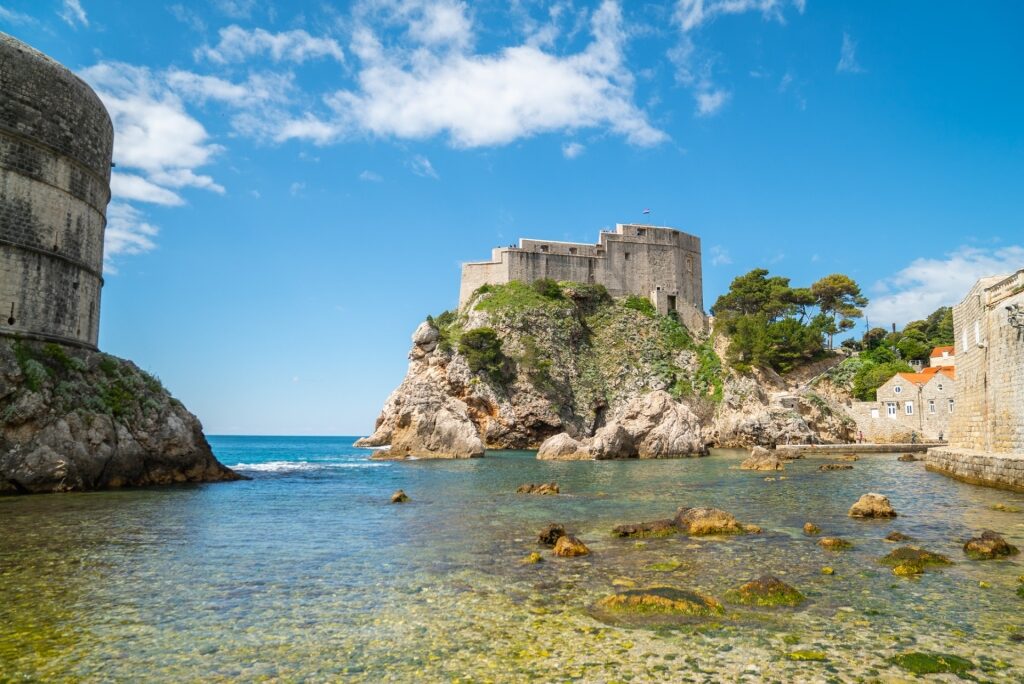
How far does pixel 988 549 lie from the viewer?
10.5 meters

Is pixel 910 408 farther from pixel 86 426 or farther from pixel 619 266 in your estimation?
pixel 86 426

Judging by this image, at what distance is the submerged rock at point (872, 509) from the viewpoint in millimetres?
15281

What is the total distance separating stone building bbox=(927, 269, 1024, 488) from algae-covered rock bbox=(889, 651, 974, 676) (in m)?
17.0

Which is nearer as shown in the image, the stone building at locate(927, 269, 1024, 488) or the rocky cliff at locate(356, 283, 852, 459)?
the stone building at locate(927, 269, 1024, 488)

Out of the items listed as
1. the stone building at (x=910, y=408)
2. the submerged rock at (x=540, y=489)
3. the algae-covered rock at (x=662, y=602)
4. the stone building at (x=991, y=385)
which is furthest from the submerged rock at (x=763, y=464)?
the algae-covered rock at (x=662, y=602)

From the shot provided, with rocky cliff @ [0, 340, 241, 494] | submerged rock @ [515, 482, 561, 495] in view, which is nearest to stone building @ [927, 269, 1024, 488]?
submerged rock @ [515, 482, 561, 495]

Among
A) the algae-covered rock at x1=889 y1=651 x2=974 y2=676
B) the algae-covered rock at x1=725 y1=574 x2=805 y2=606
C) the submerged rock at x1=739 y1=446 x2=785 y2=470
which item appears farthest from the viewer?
the submerged rock at x1=739 y1=446 x2=785 y2=470

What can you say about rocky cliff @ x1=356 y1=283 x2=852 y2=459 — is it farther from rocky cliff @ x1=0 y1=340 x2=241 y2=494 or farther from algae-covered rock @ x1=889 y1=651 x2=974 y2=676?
algae-covered rock @ x1=889 y1=651 x2=974 y2=676

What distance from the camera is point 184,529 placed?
14477mm

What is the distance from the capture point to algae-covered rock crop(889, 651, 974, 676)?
19.1ft

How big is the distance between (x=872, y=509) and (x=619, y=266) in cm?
5401

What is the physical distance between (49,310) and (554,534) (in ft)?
70.4

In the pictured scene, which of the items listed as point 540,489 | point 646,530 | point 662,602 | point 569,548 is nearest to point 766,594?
point 662,602

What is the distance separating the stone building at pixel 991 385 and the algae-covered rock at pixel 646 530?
13091 mm
